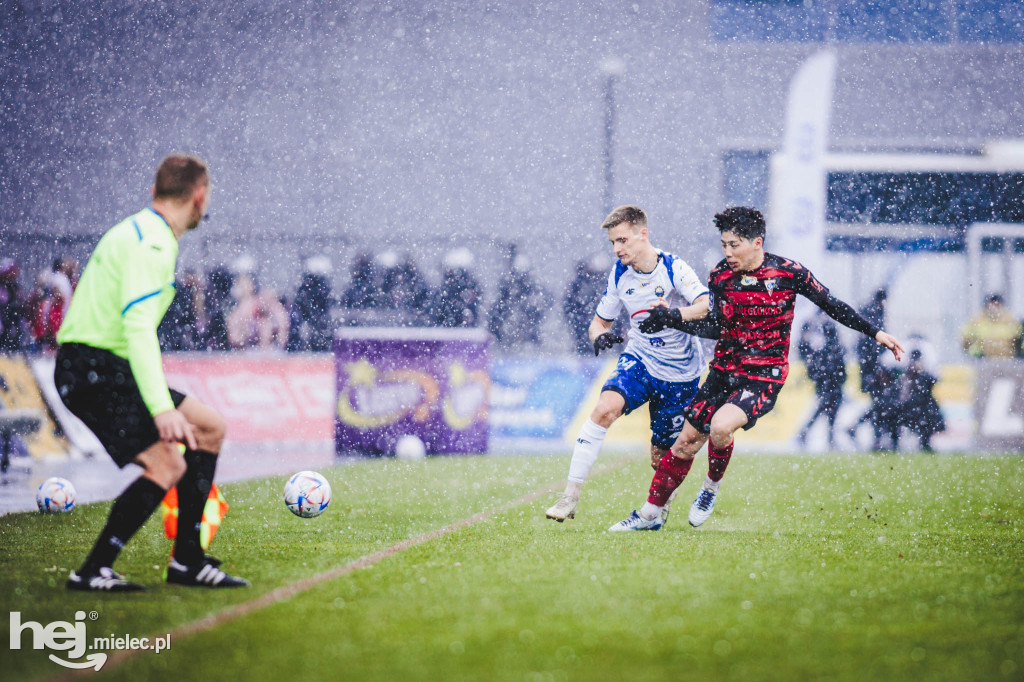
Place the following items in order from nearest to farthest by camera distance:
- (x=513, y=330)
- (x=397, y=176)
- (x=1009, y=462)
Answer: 1. (x=1009, y=462)
2. (x=513, y=330)
3. (x=397, y=176)

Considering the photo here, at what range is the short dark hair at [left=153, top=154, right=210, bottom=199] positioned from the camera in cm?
442

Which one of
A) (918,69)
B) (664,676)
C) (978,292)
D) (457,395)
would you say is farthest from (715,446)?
(918,69)

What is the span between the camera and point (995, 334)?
1591 cm

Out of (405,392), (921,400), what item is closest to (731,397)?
(405,392)

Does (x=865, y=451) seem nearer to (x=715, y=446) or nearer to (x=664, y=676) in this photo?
(x=715, y=446)

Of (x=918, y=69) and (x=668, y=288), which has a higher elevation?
(x=918, y=69)

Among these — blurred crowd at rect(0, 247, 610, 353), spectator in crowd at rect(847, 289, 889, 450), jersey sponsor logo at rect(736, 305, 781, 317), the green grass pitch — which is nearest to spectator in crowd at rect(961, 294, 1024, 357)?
spectator in crowd at rect(847, 289, 889, 450)

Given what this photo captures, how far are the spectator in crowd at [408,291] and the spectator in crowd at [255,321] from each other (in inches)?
64.7

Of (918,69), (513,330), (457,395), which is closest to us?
(457,395)

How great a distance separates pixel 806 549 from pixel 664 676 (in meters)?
2.82

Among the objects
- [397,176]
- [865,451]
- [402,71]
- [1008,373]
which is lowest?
[865,451]

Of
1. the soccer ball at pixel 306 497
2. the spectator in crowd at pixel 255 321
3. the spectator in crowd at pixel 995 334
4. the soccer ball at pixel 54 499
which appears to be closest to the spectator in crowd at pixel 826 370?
the spectator in crowd at pixel 995 334

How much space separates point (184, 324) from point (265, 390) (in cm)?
184

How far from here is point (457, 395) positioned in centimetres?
1323
